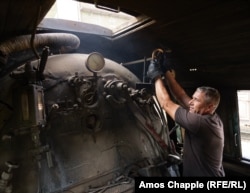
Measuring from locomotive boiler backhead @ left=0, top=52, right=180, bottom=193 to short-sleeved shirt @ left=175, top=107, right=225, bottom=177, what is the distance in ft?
2.78

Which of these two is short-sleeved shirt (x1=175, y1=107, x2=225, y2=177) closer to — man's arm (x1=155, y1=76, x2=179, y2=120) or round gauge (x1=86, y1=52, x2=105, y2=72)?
man's arm (x1=155, y1=76, x2=179, y2=120)

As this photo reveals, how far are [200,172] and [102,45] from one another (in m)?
2.65

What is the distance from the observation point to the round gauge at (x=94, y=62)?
2602 millimetres

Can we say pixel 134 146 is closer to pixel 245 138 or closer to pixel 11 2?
pixel 11 2

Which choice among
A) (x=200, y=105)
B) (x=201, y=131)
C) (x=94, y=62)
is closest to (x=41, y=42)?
(x=94, y=62)

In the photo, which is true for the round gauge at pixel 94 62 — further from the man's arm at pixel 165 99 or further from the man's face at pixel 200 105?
the man's face at pixel 200 105

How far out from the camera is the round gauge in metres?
2.60

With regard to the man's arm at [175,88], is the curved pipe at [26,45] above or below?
above

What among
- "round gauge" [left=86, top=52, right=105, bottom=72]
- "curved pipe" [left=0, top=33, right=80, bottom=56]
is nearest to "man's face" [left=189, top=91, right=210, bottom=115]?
"round gauge" [left=86, top=52, right=105, bottom=72]

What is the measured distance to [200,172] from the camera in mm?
2143

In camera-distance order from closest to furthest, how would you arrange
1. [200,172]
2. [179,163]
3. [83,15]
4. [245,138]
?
[200,172], [179,163], [83,15], [245,138]

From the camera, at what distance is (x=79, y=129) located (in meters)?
2.55

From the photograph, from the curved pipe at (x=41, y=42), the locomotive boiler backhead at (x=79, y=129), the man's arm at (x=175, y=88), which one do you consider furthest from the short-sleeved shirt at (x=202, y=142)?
the curved pipe at (x=41, y=42)

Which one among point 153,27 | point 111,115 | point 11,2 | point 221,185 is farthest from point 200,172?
point 11,2
